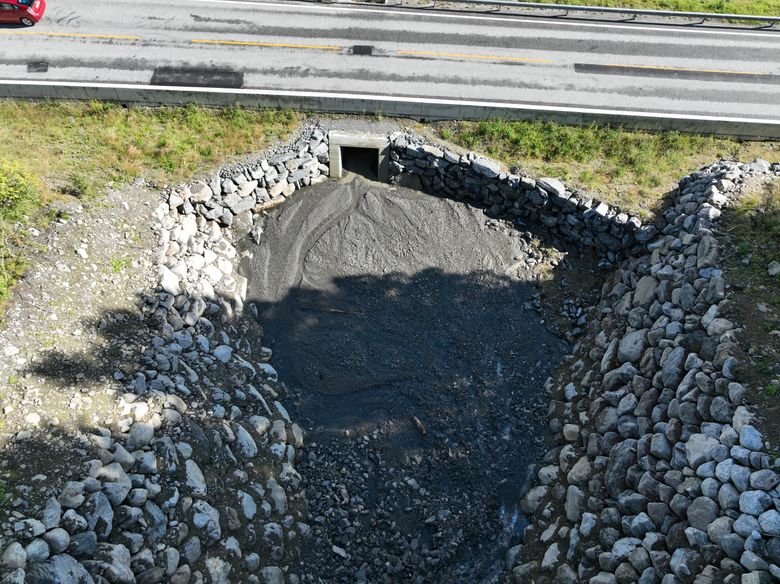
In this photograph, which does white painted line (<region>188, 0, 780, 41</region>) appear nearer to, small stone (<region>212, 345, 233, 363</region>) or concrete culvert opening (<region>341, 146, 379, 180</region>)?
concrete culvert opening (<region>341, 146, 379, 180</region>)

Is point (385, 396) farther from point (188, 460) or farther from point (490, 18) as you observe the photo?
point (490, 18)

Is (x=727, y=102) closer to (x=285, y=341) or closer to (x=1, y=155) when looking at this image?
(x=285, y=341)

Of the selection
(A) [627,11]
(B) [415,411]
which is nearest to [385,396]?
(B) [415,411]

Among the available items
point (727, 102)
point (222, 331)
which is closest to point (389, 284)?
point (222, 331)

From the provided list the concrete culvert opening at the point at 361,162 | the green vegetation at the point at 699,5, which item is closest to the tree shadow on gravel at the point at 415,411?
the concrete culvert opening at the point at 361,162

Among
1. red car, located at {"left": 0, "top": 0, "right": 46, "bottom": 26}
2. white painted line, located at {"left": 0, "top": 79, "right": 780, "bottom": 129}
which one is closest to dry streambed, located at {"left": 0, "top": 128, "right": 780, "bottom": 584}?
white painted line, located at {"left": 0, "top": 79, "right": 780, "bottom": 129}

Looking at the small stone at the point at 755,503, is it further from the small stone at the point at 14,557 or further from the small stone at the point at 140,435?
the small stone at the point at 14,557
